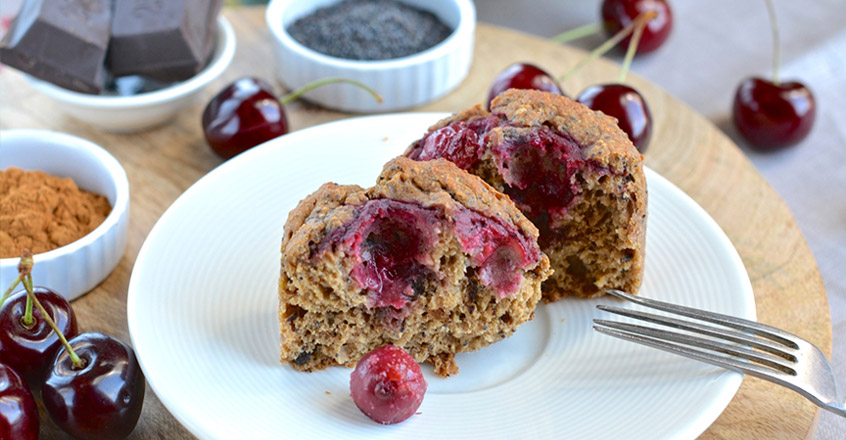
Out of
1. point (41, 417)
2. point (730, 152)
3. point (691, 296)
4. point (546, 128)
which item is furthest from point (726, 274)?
point (41, 417)

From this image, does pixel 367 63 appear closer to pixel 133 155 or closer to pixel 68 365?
pixel 133 155

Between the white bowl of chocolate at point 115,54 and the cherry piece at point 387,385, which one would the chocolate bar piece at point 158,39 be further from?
the cherry piece at point 387,385

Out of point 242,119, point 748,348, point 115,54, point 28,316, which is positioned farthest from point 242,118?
point 748,348

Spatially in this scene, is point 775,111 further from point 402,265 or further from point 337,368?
point 337,368

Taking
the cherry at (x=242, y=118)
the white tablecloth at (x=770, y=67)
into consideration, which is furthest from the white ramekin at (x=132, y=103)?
the white tablecloth at (x=770, y=67)

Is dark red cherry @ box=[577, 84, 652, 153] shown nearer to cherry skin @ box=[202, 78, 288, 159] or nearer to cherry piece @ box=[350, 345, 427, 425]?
cherry skin @ box=[202, 78, 288, 159]
